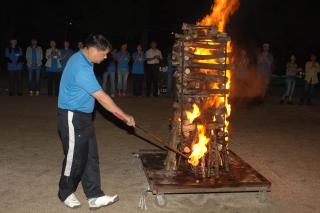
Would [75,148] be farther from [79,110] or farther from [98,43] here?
[98,43]

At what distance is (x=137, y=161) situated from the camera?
25.5 feet

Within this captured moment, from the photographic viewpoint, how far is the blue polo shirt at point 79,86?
5.11 metres

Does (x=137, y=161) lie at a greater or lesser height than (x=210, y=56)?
lesser

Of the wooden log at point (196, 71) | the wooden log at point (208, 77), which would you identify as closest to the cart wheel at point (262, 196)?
the wooden log at point (208, 77)

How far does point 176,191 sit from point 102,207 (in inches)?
38.3

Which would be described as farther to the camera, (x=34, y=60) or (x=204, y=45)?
(x=34, y=60)

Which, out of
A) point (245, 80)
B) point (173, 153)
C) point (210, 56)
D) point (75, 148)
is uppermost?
point (210, 56)

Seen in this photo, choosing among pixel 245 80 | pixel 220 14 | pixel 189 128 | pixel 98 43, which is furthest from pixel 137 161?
pixel 245 80

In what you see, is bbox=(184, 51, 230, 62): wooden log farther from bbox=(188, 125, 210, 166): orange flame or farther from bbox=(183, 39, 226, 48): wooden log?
bbox=(188, 125, 210, 166): orange flame

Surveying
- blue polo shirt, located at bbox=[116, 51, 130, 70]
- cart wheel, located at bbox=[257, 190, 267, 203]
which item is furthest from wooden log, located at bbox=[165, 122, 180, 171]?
blue polo shirt, located at bbox=[116, 51, 130, 70]

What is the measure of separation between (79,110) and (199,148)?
2074 millimetres

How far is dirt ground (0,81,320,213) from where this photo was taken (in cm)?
584

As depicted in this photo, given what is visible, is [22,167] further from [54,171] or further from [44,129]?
[44,129]

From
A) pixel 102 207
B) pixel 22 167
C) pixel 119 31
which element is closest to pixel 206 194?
pixel 102 207
